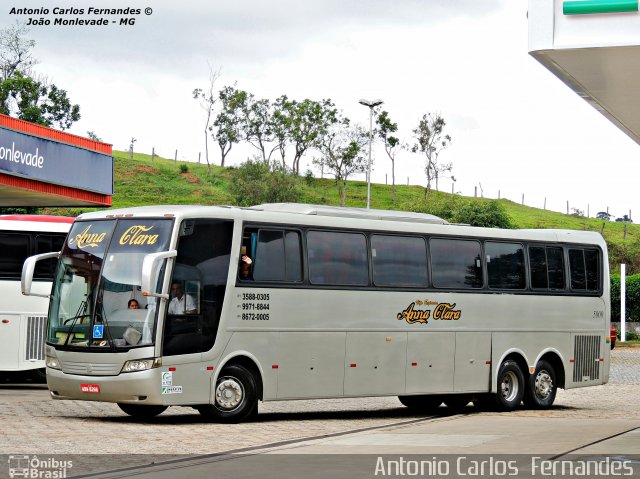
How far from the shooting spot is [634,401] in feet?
86.6

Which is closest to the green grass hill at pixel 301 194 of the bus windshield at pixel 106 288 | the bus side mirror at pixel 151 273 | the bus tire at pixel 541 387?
the bus tire at pixel 541 387

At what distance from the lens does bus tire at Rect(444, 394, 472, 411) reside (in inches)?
930

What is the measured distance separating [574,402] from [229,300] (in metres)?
10.9

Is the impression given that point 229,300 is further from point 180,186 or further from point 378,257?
point 180,186

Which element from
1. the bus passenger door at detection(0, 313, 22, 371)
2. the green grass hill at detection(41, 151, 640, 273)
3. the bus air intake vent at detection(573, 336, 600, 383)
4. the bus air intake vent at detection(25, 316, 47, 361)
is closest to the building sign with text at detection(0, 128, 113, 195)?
the bus air intake vent at detection(25, 316, 47, 361)

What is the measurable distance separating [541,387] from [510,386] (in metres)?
0.80

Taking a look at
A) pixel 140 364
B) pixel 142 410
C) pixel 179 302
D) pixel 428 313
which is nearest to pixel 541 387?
pixel 428 313

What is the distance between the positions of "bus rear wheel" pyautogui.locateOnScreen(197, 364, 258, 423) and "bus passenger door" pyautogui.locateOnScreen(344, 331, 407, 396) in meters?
2.22

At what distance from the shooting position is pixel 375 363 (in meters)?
21.2

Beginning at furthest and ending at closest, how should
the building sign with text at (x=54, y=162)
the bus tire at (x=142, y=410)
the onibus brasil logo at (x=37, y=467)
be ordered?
1. the building sign with text at (x=54, y=162)
2. the bus tire at (x=142, y=410)
3. the onibus brasil logo at (x=37, y=467)

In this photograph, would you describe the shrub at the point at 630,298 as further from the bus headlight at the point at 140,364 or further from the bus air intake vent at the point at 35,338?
the bus headlight at the point at 140,364

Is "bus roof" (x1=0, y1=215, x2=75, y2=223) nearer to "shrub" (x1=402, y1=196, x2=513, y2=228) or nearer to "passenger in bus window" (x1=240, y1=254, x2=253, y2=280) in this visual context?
"passenger in bus window" (x1=240, y1=254, x2=253, y2=280)

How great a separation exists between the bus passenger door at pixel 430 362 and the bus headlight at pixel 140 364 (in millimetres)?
5584

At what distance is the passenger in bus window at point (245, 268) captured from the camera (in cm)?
1908
